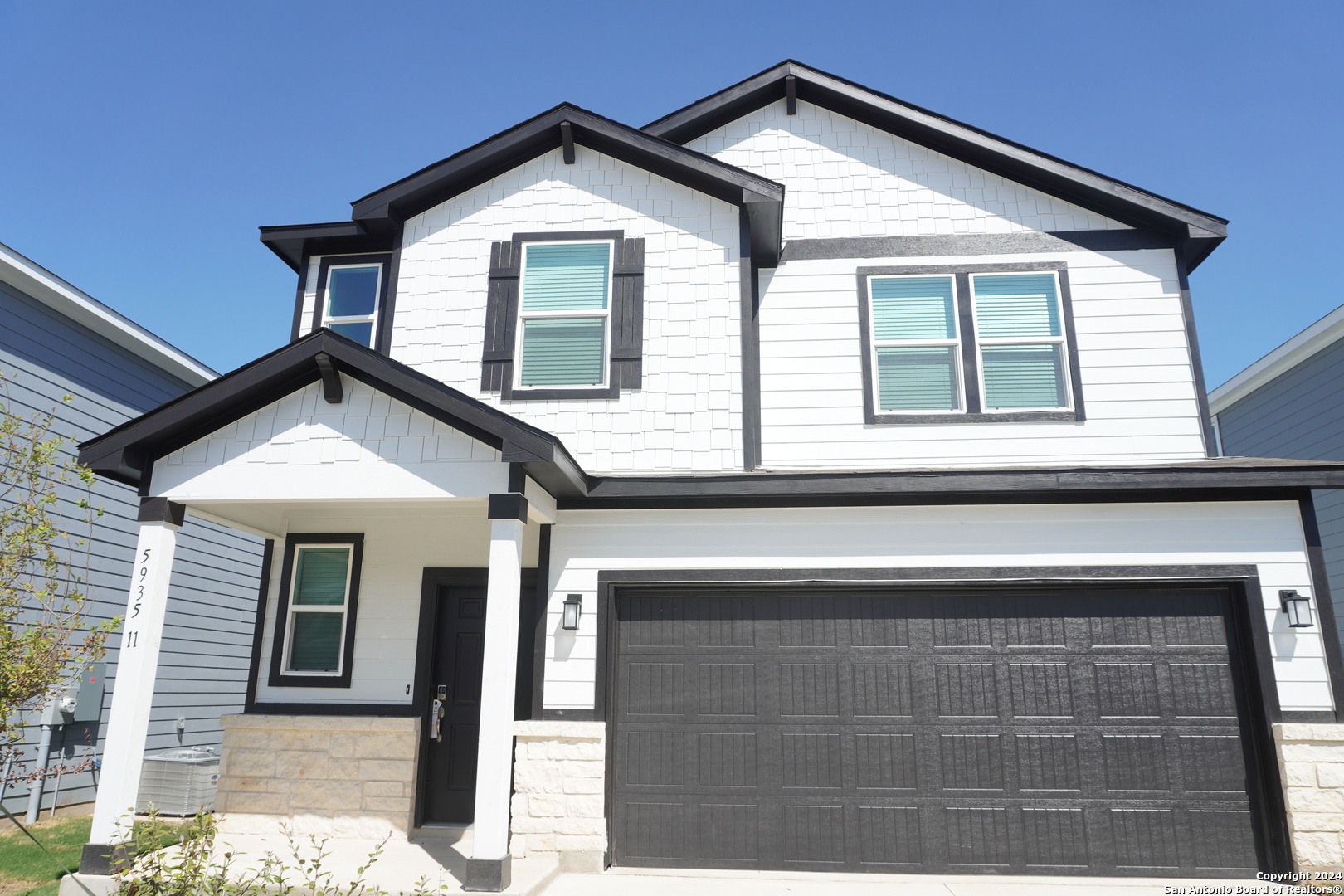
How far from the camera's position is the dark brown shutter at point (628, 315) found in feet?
25.1

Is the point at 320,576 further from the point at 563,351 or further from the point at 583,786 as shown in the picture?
the point at 583,786

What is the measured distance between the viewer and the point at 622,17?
9648 millimetres

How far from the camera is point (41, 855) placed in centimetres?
724

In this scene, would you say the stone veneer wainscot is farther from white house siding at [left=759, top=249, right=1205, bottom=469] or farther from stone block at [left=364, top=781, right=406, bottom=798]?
white house siding at [left=759, top=249, right=1205, bottom=469]

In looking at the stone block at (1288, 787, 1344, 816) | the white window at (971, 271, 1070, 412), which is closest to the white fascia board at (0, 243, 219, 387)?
the white window at (971, 271, 1070, 412)

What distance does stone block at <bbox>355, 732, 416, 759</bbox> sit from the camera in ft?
24.6

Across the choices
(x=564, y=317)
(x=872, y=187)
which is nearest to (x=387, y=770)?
(x=564, y=317)

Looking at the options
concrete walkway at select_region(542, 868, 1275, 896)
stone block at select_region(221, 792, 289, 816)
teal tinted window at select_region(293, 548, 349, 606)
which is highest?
teal tinted window at select_region(293, 548, 349, 606)

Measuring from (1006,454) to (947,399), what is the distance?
74 cm

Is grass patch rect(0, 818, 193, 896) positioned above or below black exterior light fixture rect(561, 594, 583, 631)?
below

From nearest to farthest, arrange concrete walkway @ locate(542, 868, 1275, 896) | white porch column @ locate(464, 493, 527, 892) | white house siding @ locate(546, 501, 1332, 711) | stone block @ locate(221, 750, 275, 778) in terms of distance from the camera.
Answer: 1. white porch column @ locate(464, 493, 527, 892)
2. concrete walkway @ locate(542, 868, 1275, 896)
3. white house siding @ locate(546, 501, 1332, 711)
4. stone block @ locate(221, 750, 275, 778)

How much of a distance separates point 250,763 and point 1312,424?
1416 centimetres

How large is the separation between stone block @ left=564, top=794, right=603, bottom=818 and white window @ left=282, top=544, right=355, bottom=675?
9.24 ft

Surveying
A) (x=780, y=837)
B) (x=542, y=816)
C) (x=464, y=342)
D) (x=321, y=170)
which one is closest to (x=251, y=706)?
(x=542, y=816)
